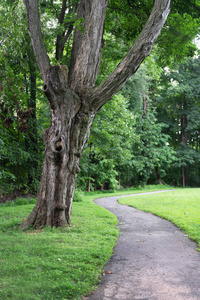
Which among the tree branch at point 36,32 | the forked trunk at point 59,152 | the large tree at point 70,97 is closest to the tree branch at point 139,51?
the large tree at point 70,97

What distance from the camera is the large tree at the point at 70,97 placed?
6.43 m

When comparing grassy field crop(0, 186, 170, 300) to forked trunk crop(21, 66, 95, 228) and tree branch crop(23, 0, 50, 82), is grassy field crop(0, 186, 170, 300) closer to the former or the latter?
forked trunk crop(21, 66, 95, 228)

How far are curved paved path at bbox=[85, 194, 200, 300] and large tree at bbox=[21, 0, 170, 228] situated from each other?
6.62 feet

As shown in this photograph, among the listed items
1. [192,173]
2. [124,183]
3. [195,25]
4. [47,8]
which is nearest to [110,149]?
[47,8]

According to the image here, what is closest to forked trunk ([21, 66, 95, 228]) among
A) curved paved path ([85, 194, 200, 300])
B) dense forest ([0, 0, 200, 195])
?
curved paved path ([85, 194, 200, 300])

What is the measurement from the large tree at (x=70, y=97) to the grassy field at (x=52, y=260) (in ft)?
2.69

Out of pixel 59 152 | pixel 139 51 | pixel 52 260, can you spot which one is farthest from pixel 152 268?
pixel 139 51

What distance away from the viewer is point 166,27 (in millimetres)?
9211

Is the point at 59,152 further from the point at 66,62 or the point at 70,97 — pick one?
the point at 66,62

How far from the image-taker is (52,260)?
437cm

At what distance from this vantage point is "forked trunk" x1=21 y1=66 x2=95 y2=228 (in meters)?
6.62

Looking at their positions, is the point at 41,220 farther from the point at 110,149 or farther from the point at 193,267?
the point at 110,149

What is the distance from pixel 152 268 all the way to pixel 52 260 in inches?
67.2

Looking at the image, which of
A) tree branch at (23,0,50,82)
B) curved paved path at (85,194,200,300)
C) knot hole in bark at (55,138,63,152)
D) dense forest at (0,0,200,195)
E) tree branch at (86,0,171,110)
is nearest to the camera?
curved paved path at (85,194,200,300)
